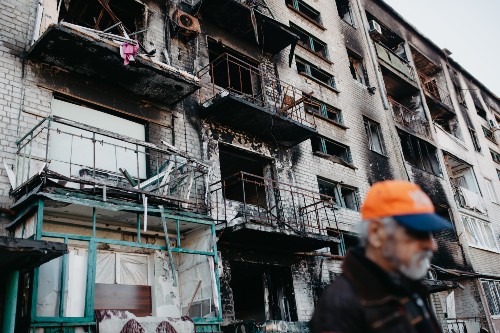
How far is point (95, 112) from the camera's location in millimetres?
9391

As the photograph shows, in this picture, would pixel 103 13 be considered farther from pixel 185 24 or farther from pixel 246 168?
pixel 246 168

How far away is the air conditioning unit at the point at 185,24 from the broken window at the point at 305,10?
22.7ft

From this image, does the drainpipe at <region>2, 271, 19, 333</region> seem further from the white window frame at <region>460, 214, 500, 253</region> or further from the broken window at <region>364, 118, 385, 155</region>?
the white window frame at <region>460, 214, 500, 253</region>

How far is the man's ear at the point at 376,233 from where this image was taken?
70.9 inches

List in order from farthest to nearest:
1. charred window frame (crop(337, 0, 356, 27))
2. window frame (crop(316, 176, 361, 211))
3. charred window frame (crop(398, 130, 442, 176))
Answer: charred window frame (crop(337, 0, 356, 27))
charred window frame (crop(398, 130, 442, 176))
window frame (crop(316, 176, 361, 211))

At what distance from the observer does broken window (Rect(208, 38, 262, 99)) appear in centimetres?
1340

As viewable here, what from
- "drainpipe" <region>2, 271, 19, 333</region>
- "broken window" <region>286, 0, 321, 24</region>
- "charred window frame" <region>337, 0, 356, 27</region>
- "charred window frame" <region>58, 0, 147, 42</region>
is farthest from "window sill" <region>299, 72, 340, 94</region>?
"drainpipe" <region>2, 271, 19, 333</region>

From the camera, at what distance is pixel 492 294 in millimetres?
18188

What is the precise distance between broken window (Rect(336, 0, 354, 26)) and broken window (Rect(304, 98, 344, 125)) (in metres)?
6.66

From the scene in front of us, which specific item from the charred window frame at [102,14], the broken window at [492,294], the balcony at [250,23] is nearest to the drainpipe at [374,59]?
the balcony at [250,23]

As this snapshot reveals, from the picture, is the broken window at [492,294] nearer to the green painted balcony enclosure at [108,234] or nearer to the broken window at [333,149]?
the broken window at [333,149]

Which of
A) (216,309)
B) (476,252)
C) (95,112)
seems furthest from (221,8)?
(476,252)

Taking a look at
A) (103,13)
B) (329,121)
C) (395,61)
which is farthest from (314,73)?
(103,13)

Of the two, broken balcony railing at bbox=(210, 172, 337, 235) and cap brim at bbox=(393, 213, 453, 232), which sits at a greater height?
broken balcony railing at bbox=(210, 172, 337, 235)
